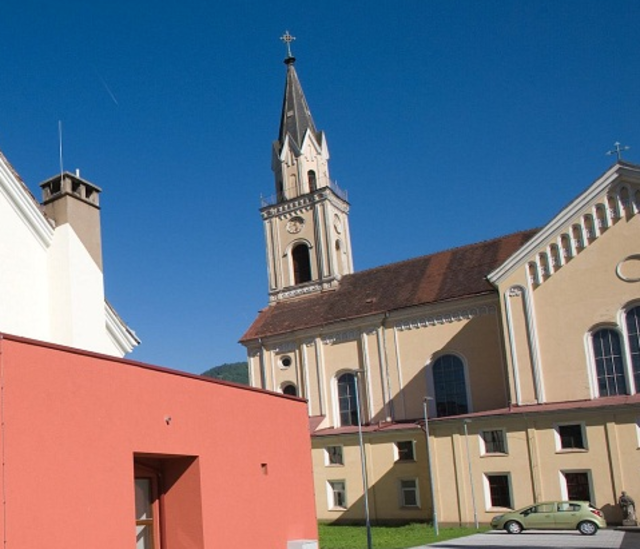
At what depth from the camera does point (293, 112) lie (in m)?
55.5

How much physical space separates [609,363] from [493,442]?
6.08 metres

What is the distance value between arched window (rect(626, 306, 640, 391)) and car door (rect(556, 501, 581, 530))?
6702mm

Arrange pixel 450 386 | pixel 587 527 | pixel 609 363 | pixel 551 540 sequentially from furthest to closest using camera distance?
1. pixel 450 386
2. pixel 609 363
3. pixel 587 527
4. pixel 551 540

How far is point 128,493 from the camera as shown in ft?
37.4

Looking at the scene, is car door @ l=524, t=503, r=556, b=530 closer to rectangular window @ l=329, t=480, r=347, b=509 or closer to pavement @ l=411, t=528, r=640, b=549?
pavement @ l=411, t=528, r=640, b=549

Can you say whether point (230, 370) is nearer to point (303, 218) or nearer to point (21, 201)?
point (303, 218)

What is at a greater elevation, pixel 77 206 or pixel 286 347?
pixel 286 347

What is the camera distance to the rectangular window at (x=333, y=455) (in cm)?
3912

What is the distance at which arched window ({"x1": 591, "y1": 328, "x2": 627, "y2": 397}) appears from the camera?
3234 cm

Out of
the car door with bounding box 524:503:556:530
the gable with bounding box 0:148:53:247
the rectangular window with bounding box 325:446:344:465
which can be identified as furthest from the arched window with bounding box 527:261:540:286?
the gable with bounding box 0:148:53:247

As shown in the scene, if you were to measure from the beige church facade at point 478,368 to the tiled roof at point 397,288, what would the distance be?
0.12 m

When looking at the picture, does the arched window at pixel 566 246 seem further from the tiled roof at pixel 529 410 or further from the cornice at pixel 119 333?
the cornice at pixel 119 333

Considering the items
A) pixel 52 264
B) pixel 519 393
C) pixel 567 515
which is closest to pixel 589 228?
pixel 519 393

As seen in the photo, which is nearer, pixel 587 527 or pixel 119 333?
pixel 119 333
